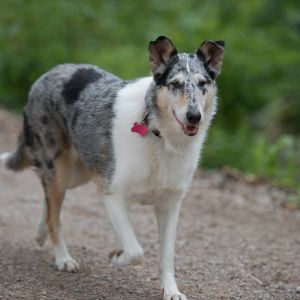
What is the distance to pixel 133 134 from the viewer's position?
5.36 m

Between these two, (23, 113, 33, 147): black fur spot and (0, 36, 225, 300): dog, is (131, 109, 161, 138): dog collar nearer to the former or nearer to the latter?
(0, 36, 225, 300): dog

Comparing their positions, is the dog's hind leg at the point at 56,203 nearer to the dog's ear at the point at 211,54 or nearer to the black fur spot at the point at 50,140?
the black fur spot at the point at 50,140

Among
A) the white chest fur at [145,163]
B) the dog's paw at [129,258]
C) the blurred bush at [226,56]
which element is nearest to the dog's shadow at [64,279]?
the dog's paw at [129,258]

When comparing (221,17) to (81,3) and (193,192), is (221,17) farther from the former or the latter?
(193,192)

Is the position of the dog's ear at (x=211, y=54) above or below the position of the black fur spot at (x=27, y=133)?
above

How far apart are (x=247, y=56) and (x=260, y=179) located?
354cm

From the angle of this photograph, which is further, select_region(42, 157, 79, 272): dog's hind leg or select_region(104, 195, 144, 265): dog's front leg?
select_region(42, 157, 79, 272): dog's hind leg

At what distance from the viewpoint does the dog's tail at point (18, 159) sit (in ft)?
22.0

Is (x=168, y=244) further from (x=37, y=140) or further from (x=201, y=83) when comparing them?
(x=37, y=140)

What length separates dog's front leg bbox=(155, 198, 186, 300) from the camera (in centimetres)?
536

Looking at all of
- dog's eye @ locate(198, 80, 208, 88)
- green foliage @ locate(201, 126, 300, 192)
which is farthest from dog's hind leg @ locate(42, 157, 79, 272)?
green foliage @ locate(201, 126, 300, 192)

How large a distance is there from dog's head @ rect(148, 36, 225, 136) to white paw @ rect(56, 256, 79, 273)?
1.79 metres

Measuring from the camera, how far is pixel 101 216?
8367mm

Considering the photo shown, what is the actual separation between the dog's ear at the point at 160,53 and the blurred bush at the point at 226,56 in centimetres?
582
